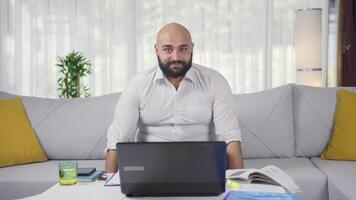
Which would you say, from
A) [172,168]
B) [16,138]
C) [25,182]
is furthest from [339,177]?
[16,138]

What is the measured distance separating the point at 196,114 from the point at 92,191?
38.2 inches

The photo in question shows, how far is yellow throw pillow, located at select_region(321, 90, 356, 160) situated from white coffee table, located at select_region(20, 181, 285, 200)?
4.21 ft

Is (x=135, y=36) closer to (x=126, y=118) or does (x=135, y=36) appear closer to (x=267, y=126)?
(x=267, y=126)

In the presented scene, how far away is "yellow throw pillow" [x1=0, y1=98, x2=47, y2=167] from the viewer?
253cm

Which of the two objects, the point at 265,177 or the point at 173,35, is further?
the point at 173,35

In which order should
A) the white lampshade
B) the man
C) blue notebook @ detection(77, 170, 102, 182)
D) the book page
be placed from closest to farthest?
the book page, blue notebook @ detection(77, 170, 102, 182), the man, the white lampshade

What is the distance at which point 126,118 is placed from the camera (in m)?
2.22

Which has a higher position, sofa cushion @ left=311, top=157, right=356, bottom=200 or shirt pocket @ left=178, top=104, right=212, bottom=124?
shirt pocket @ left=178, top=104, right=212, bottom=124

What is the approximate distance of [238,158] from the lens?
6.89ft

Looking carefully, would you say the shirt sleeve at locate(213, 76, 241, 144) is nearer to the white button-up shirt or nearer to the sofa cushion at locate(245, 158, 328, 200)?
the white button-up shirt

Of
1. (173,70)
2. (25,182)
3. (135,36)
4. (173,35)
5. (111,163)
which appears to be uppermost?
(135,36)

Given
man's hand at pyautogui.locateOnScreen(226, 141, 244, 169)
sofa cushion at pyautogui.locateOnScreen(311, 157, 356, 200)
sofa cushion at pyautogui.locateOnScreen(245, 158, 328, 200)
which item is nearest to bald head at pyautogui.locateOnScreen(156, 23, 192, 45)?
man's hand at pyautogui.locateOnScreen(226, 141, 244, 169)

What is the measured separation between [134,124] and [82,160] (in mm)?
620

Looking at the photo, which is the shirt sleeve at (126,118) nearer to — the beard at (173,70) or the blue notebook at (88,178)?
the beard at (173,70)
